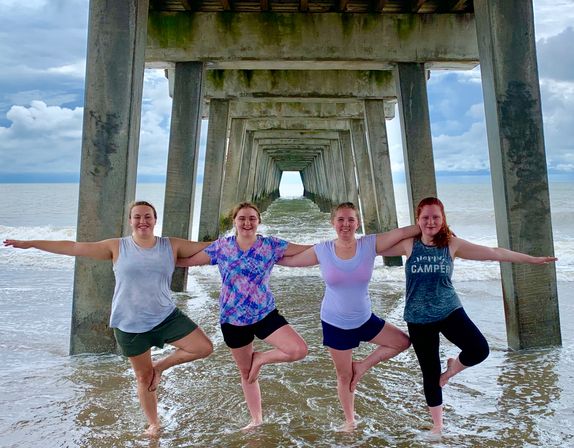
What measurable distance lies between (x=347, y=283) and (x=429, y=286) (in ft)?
1.65

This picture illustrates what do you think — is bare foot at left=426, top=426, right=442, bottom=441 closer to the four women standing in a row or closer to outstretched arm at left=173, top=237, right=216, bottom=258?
the four women standing in a row

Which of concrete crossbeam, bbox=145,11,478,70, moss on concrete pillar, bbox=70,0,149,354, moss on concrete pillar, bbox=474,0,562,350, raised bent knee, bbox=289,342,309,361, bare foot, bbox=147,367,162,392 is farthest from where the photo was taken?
concrete crossbeam, bbox=145,11,478,70

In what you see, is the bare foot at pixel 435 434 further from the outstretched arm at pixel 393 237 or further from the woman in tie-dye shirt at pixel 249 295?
A: the outstretched arm at pixel 393 237

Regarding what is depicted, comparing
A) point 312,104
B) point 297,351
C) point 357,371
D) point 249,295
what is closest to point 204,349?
point 249,295

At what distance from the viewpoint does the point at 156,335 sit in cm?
392

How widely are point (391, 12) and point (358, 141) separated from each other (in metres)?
8.90

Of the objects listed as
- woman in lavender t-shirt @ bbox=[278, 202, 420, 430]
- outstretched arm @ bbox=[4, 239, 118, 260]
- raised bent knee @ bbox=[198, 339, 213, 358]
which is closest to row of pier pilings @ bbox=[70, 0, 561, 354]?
outstretched arm @ bbox=[4, 239, 118, 260]

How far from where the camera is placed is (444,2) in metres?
9.57

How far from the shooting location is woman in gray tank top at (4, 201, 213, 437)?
3.87 metres

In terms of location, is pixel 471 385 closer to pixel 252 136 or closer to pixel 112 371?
pixel 112 371

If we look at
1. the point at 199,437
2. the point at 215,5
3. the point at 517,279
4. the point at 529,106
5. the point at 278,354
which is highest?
the point at 215,5

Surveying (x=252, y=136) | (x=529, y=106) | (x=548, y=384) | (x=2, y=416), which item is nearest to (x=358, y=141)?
(x=252, y=136)

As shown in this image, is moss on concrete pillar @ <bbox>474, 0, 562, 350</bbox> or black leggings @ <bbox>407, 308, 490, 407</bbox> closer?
black leggings @ <bbox>407, 308, 490, 407</bbox>

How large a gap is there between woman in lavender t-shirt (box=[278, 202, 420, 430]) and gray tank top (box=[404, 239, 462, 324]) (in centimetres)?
18
